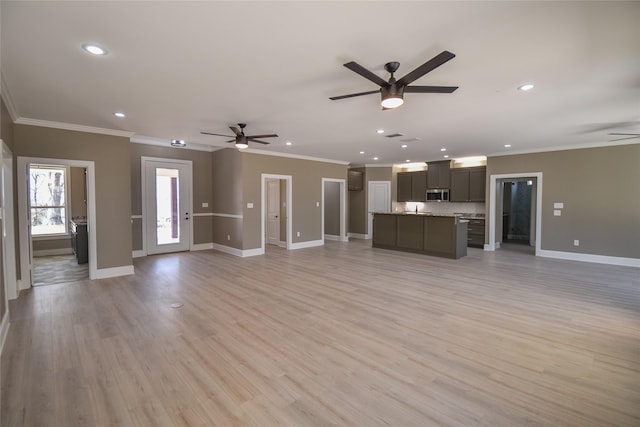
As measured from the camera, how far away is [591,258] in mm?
6754

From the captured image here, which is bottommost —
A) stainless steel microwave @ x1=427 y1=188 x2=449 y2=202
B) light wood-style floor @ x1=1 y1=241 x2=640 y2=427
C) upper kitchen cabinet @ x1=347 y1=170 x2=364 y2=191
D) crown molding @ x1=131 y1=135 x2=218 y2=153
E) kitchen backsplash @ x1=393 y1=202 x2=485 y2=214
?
light wood-style floor @ x1=1 y1=241 x2=640 y2=427

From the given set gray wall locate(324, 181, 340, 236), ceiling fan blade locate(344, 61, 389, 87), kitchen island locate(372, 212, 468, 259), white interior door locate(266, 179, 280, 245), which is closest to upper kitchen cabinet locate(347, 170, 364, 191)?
gray wall locate(324, 181, 340, 236)

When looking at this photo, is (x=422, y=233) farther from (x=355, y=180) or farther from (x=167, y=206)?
(x=167, y=206)

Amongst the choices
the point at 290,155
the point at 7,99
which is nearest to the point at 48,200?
the point at 7,99

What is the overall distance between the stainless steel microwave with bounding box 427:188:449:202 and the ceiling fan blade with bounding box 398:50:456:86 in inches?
298

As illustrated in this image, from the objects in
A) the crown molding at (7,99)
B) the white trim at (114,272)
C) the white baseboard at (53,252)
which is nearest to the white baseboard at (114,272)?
the white trim at (114,272)

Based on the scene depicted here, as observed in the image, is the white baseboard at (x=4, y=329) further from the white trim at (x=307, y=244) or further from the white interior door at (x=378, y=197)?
the white interior door at (x=378, y=197)

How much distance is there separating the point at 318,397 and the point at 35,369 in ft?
8.08

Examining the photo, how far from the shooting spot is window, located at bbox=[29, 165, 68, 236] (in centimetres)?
704

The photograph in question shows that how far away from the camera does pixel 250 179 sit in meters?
7.36

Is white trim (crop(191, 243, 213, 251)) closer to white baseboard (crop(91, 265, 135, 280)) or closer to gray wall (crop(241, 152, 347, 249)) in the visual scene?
gray wall (crop(241, 152, 347, 249))

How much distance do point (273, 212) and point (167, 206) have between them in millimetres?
3024

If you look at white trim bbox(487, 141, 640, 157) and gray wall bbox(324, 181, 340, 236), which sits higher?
white trim bbox(487, 141, 640, 157)

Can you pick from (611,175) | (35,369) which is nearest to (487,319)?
(35,369)
